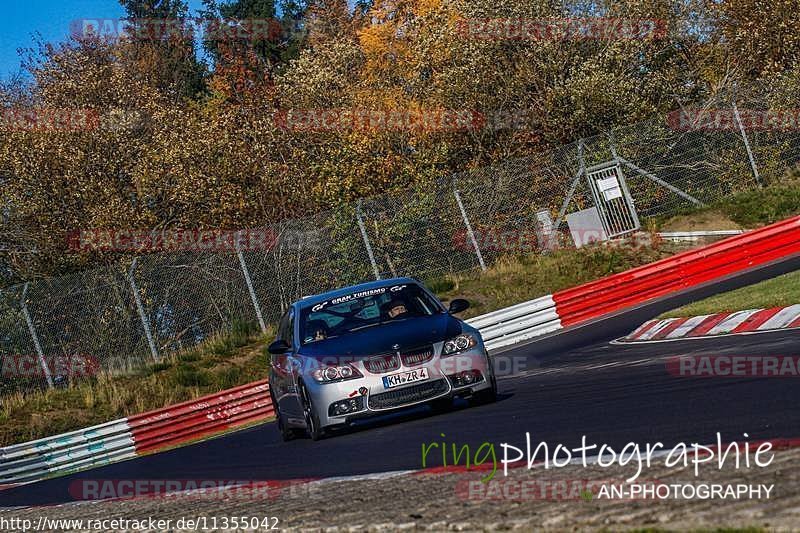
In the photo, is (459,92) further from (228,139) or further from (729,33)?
(729,33)

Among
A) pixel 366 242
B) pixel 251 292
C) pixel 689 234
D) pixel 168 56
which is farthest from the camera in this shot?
Answer: pixel 168 56

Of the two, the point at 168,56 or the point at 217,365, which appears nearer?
the point at 217,365

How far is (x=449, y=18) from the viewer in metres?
41.8

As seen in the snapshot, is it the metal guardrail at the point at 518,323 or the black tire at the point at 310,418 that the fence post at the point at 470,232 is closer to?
the metal guardrail at the point at 518,323

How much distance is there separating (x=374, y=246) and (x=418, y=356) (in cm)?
1594

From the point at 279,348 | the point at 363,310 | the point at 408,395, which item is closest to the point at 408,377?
the point at 408,395

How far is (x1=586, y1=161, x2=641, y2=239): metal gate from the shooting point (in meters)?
28.0

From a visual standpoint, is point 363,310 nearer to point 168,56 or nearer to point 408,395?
point 408,395

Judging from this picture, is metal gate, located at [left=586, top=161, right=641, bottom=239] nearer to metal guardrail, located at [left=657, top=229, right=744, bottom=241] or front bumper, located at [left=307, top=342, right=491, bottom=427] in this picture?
metal guardrail, located at [left=657, top=229, right=744, bottom=241]

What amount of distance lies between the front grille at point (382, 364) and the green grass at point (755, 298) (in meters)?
5.95

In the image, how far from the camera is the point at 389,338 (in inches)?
440

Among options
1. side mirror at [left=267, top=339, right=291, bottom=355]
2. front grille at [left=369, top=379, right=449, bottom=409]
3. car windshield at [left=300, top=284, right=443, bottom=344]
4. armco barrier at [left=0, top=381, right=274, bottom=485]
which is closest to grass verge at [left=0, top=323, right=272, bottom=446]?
armco barrier at [left=0, top=381, right=274, bottom=485]

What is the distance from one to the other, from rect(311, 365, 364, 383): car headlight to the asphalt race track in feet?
1.90

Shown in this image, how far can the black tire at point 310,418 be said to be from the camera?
11.3m
